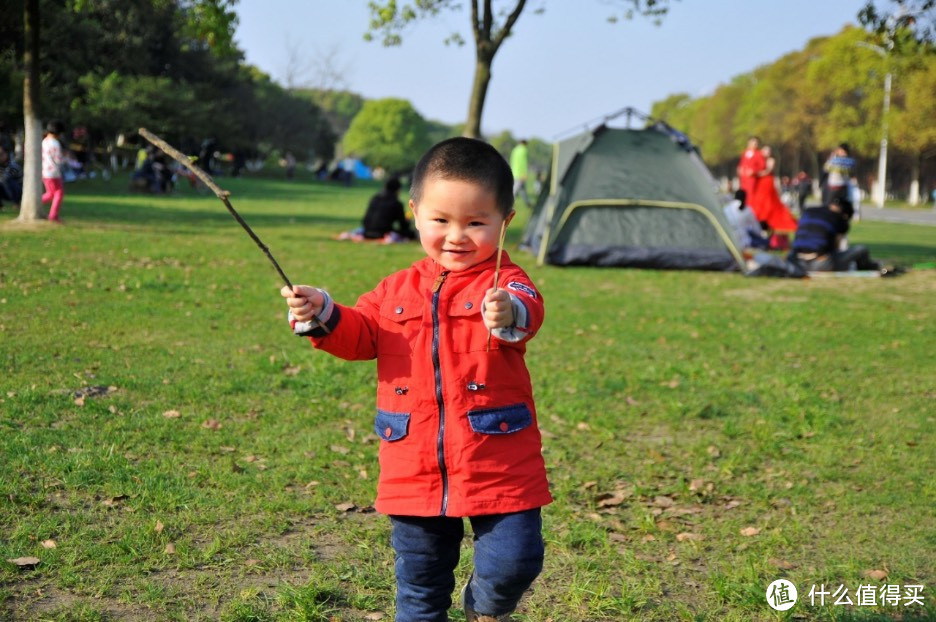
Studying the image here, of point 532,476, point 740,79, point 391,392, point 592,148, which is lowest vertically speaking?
point 532,476

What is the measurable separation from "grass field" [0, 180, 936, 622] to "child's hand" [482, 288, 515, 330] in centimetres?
158

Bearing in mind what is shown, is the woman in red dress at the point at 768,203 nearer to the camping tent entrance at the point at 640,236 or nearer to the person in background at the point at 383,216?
the camping tent entrance at the point at 640,236

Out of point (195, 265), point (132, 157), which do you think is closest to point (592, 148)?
point (195, 265)

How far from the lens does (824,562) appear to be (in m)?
A: 4.23

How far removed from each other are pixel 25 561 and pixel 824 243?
13.6 meters

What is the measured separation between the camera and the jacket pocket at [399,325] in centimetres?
292

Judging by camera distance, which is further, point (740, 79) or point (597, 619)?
point (740, 79)

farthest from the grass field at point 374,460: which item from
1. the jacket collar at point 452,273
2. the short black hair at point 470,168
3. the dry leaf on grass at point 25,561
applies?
the short black hair at point 470,168

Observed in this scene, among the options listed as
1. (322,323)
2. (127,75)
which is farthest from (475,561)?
(127,75)

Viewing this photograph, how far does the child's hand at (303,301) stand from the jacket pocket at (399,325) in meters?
0.27

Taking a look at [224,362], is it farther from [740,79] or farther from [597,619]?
[740,79]

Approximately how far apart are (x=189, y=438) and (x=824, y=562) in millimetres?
3521

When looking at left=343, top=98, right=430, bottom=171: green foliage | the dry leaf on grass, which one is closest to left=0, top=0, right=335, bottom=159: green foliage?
the dry leaf on grass

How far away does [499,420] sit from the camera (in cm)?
283
